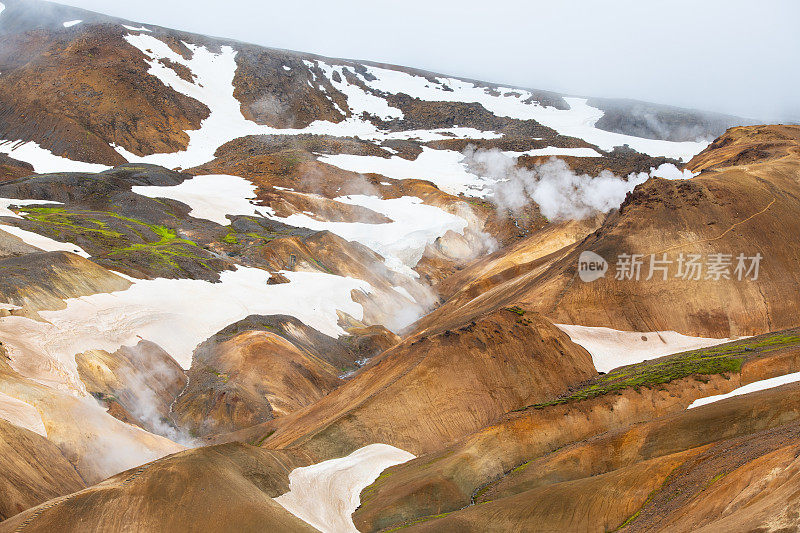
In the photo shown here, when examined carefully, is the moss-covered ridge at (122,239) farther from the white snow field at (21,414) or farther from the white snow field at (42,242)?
the white snow field at (21,414)

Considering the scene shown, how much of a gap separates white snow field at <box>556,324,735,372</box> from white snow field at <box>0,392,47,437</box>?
26.4 meters

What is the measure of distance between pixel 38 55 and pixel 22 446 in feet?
381

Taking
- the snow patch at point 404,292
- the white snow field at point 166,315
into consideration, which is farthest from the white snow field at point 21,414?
the snow patch at point 404,292

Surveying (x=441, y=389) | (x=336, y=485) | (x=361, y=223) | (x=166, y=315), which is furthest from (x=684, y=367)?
(x=361, y=223)

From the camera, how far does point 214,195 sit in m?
78.1

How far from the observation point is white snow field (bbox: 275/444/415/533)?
63.9 feet

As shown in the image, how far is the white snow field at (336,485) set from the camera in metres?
19.5

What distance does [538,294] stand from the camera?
40031mm

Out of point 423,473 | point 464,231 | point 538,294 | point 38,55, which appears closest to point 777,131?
→ point 464,231

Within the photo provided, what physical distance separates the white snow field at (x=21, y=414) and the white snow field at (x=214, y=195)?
48.4 meters

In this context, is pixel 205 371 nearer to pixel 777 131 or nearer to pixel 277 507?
pixel 277 507

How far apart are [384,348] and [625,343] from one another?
18.9 m

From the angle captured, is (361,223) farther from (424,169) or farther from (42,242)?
(42,242)

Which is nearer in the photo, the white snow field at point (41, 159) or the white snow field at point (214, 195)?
the white snow field at point (214, 195)
